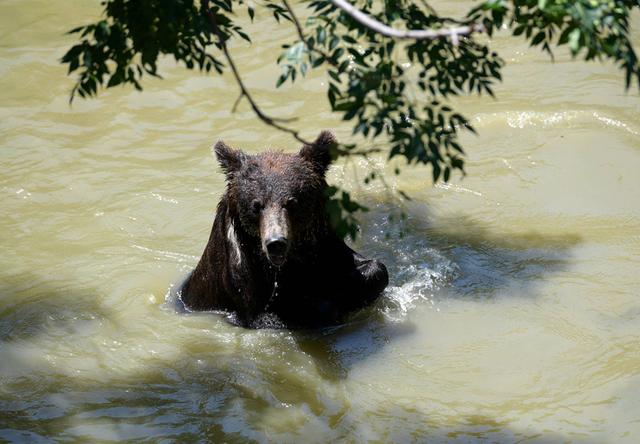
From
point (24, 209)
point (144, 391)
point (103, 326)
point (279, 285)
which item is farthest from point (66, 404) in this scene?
point (24, 209)

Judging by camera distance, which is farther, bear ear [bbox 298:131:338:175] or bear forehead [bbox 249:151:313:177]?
bear ear [bbox 298:131:338:175]

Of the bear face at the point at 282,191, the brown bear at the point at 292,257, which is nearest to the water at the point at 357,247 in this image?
the brown bear at the point at 292,257

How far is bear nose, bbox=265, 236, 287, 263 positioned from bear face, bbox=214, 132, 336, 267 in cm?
15

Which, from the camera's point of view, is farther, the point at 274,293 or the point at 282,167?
the point at 274,293

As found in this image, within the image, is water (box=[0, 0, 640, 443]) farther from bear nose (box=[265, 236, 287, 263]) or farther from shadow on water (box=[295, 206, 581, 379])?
bear nose (box=[265, 236, 287, 263])

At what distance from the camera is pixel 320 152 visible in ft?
26.2

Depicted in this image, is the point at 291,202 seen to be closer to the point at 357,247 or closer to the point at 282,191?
the point at 282,191

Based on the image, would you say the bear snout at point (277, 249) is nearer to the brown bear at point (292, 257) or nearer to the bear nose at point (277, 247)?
the bear nose at point (277, 247)

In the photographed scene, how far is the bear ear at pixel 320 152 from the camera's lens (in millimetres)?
7941

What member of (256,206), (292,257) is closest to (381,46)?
(256,206)

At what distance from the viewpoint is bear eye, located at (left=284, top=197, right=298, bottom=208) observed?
7704mm

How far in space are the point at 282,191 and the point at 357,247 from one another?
1.79 m

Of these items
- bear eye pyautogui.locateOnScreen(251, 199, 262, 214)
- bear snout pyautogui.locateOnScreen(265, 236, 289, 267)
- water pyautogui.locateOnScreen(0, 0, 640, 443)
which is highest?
bear eye pyautogui.locateOnScreen(251, 199, 262, 214)

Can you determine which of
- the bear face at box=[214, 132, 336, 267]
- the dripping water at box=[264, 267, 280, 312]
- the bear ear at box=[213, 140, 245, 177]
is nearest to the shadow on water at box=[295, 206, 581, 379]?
the dripping water at box=[264, 267, 280, 312]
